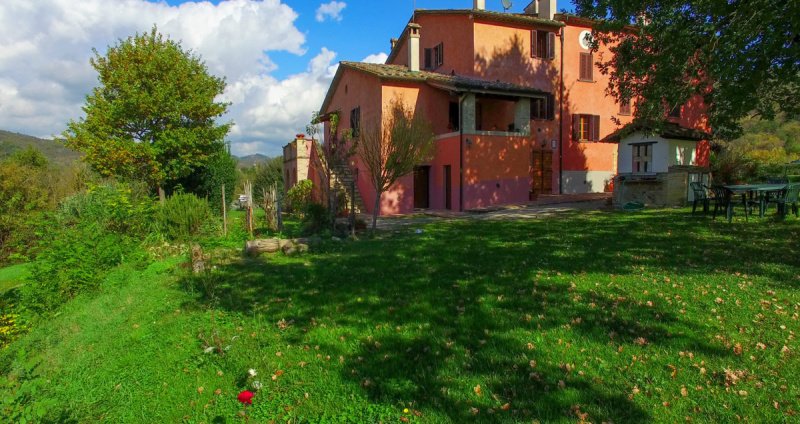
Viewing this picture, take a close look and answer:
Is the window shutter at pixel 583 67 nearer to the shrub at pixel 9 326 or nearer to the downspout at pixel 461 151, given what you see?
the downspout at pixel 461 151

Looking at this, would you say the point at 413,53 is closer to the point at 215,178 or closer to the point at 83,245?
the point at 215,178

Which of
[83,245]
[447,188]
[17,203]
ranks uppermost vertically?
[447,188]

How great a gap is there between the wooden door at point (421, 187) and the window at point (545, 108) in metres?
6.72

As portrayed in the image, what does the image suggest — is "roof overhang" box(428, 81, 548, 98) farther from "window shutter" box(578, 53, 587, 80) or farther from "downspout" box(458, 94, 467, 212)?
"window shutter" box(578, 53, 587, 80)

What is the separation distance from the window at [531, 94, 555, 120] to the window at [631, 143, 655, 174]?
522 cm

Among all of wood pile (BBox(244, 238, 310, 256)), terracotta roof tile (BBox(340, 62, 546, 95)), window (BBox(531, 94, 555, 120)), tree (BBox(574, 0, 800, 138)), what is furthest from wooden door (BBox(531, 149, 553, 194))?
wood pile (BBox(244, 238, 310, 256))

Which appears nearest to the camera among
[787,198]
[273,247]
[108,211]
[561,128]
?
[273,247]

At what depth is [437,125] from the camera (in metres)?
19.3

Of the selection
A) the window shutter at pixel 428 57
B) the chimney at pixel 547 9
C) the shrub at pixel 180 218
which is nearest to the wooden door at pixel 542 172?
the chimney at pixel 547 9

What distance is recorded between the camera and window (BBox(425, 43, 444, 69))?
73.2ft

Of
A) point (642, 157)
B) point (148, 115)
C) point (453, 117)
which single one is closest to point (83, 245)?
point (148, 115)

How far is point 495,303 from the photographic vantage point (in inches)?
201

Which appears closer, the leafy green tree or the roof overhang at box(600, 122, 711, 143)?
the roof overhang at box(600, 122, 711, 143)

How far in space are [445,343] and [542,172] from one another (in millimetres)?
19551
